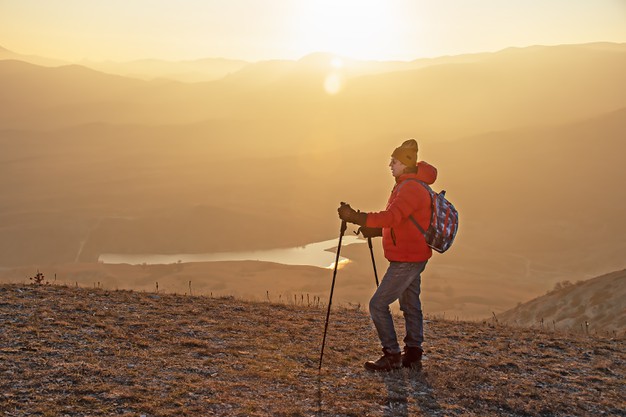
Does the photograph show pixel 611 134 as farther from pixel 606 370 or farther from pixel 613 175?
pixel 606 370

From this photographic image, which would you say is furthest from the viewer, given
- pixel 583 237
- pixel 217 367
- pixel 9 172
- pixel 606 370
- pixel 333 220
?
pixel 9 172

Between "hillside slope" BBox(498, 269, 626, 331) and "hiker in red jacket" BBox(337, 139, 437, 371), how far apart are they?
61.1ft

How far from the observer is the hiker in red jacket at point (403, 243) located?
6.29 meters

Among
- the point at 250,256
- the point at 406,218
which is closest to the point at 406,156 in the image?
the point at 406,218

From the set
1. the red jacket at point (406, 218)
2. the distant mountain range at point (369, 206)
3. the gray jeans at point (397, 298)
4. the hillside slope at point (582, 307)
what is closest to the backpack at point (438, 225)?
the red jacket at point (406, 218)

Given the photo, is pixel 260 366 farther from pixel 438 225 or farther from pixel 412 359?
pixel 438 225

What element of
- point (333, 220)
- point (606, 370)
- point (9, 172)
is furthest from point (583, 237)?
point (9, 172)

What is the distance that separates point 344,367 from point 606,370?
3.76 metres

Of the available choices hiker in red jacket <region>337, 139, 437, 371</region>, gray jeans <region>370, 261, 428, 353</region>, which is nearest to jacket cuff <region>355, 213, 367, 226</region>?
hiker in red jacket <region>337, 139, 437, 371</region>

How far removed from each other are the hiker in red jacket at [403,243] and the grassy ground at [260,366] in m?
0.42

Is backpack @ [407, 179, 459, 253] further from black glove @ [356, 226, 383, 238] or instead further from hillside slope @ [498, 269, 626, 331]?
hillside slope @ [498, 269, 626, 331]

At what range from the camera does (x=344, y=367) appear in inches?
289

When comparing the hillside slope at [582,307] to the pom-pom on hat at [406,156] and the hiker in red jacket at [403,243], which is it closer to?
the hiker in red jacket at [403,243]

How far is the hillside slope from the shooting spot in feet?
80.4
